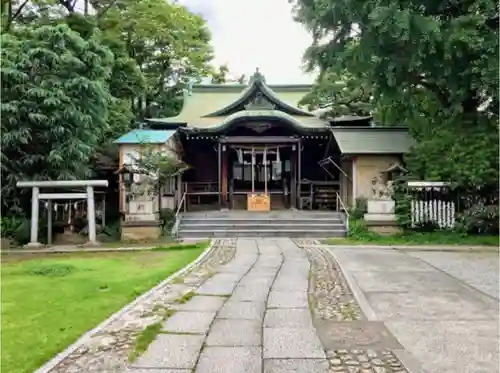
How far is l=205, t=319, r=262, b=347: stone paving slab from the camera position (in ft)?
13.7

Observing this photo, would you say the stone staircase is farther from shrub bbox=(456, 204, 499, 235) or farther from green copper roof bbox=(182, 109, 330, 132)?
green copper roof bbox=(182, 109, 330, 132)

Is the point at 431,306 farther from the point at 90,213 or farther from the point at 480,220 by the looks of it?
the point at 90,213

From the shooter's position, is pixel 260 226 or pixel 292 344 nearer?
pixel 292 344

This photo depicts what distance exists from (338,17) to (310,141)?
1058 centimetres

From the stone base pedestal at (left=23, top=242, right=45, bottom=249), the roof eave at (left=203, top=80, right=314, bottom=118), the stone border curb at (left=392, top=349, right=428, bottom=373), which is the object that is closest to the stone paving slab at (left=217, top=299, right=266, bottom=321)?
the stone border curb at (left=392, top=349, right=428, bottom=373)

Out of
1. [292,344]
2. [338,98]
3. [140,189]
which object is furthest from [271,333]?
[338,98]

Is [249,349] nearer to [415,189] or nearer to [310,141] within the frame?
[415,189]

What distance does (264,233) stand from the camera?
15.2 metres

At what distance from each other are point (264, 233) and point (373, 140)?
602 cm

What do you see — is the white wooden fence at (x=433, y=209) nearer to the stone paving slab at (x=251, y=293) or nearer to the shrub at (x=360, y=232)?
the shrub at (x=360, y=232)

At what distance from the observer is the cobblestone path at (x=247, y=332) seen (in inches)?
143

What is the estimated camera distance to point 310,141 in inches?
851

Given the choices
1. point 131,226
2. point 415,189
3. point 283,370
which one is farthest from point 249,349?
point 415,189

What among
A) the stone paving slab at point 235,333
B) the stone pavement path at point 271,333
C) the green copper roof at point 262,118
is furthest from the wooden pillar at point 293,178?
the stone paving slab at point 235,333
